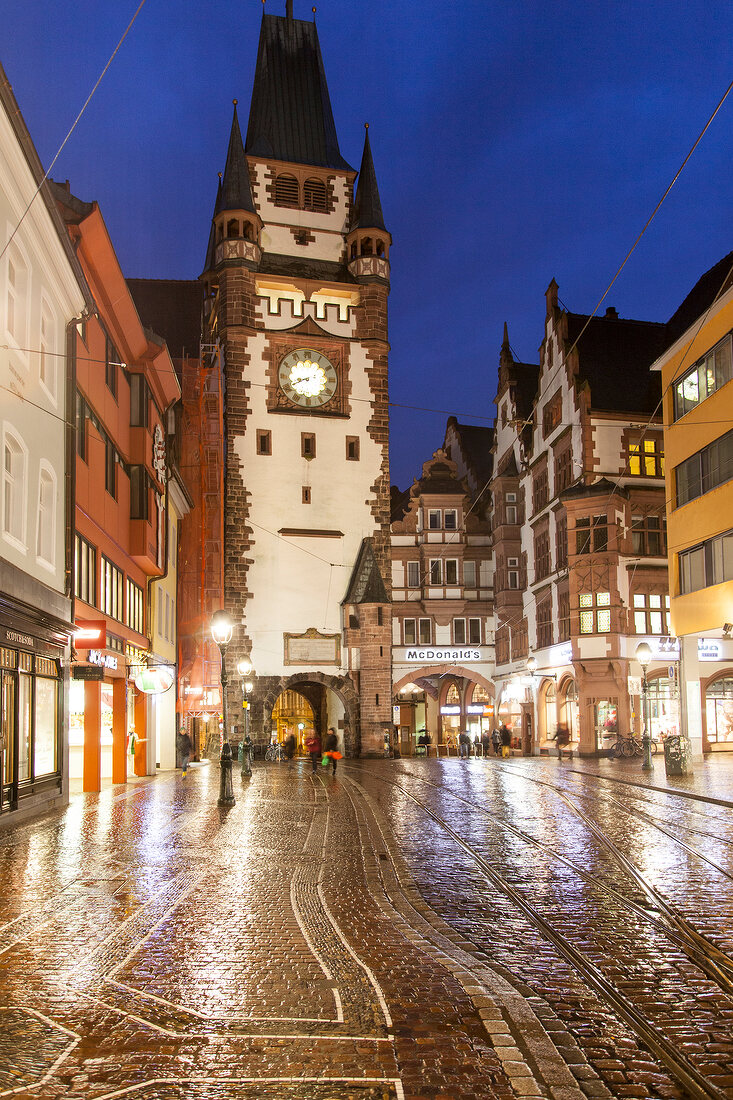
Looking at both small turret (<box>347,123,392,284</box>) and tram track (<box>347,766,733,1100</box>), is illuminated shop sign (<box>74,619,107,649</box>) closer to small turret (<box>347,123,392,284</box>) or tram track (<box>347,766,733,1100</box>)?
tram track (<box>347,766,733,1100</box>)

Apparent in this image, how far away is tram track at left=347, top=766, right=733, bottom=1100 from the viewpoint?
15.8ft

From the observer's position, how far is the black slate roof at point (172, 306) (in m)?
62.1

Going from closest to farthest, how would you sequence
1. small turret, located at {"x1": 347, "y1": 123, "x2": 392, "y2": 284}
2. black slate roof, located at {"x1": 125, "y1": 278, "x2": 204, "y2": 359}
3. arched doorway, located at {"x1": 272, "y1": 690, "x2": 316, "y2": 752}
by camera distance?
small turret, located at {"x1": 347, "y1": 123, "x2": 392, "y2": 284}, arched doorway, located at {"x1": 272, "y1": 690, "x2": 316, "y2": 752}, black slate roof, located at {"x1": 125, "y1": 278, "x2": 204, "y2": 359}

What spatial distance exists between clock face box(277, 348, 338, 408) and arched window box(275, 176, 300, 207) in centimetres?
754

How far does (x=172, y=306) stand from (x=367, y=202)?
61.4 feet

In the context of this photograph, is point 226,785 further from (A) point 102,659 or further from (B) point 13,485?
(B) point 13,485

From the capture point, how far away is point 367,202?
48812mm

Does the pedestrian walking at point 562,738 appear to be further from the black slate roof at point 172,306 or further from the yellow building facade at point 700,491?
the black slate roof at point 172,306

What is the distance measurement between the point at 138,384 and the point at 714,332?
15156mm

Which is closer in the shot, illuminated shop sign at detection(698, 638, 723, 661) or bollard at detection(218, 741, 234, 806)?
bollard at detection(218, 741, 234, 806)

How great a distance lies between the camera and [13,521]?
16.2 m

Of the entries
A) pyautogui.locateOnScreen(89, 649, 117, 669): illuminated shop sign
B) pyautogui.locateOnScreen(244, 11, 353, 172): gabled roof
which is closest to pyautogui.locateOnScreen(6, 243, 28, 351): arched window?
pyautogui.locateOnScreen(89, 649, 117, 669): illuminated shop sign

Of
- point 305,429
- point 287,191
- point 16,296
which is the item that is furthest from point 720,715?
point 287,191

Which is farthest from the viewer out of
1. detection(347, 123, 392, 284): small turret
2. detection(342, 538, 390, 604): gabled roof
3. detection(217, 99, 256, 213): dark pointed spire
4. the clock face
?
detection(347, 123, 392, 284): small turret
